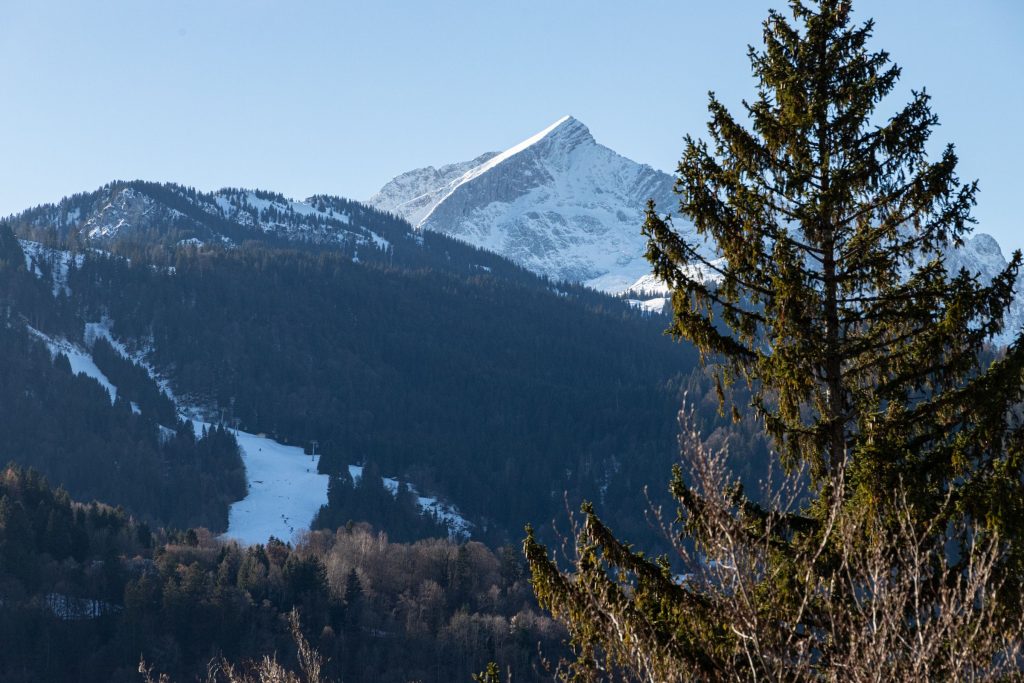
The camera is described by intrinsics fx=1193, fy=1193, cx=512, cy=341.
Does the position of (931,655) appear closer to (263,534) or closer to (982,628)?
(982,628)

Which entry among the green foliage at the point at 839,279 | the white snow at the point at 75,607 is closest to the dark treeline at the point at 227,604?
the white snow at the point at 75,607

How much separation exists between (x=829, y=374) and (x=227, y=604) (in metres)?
120

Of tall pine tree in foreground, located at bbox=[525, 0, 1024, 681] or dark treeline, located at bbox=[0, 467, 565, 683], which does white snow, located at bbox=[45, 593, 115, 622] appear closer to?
dark treeline, located at bbox=[0, 467, 565, 683]

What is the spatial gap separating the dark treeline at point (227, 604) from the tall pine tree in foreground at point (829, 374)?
99099 millimetres

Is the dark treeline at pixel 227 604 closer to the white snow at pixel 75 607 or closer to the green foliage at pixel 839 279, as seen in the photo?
the white snow at pixel 75 607

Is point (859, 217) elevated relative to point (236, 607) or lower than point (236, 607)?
elevated

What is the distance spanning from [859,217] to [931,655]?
704 cm

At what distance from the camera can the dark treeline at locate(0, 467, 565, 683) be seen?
12219 centimetres

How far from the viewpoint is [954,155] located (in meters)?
16.0

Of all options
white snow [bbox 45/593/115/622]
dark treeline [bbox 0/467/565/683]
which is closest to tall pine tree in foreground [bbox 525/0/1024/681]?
dark treeline [bbox 0/467/565/683]

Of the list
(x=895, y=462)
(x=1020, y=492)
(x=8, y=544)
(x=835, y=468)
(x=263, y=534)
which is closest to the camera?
(x=1020, y=492)

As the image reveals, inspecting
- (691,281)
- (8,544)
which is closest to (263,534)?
(8,544)

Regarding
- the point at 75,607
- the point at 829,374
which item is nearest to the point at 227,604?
the point at 75,607

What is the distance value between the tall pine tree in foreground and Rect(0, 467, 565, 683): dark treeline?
99099 mm
